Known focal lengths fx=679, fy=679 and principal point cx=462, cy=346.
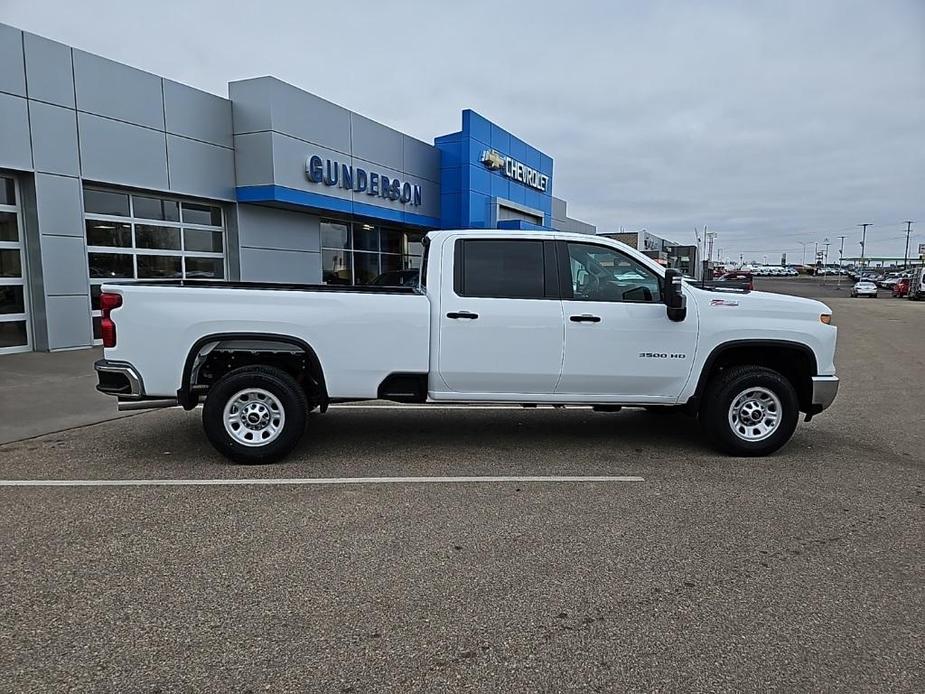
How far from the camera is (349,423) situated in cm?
752

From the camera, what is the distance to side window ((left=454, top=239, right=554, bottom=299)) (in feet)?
19.8

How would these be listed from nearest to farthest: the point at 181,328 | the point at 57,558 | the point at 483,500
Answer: the point at 57,558, the point at 483,500, the point at 181,328

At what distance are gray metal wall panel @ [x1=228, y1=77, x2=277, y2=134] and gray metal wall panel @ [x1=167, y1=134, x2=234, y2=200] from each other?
0.78m

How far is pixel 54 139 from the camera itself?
1232 cm

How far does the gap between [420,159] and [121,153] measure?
445 inches

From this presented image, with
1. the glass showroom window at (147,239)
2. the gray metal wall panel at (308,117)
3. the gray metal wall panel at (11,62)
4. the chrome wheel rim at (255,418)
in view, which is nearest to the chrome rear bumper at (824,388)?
the chrome wheel rim at (255,418)

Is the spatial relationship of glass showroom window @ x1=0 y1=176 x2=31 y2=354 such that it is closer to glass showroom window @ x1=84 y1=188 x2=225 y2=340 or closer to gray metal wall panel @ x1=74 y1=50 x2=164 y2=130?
glass showroom window @ x1=84 y1=188 x2=225 y2=340

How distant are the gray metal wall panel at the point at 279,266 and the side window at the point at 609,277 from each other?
1240 centimetres

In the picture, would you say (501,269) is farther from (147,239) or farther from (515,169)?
→ (515,169)

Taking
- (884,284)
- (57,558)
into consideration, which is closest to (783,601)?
(57,558)

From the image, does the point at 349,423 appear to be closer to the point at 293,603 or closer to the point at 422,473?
the point at 422,473

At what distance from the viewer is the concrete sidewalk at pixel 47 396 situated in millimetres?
7316

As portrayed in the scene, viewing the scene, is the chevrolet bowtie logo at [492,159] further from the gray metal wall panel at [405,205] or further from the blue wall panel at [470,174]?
the gray metal wall panel at [405,205]

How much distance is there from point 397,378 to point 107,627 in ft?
10.3
